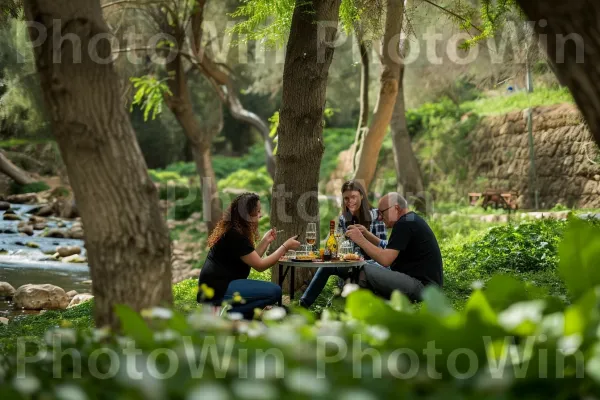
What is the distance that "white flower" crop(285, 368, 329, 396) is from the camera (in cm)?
214

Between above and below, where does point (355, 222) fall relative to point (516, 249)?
above

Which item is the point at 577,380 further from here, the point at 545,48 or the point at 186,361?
the point at 545,48

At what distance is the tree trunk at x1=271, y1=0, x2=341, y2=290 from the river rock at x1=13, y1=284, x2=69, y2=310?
4.74 meters

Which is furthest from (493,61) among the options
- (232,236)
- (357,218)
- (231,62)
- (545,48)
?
(545,48)

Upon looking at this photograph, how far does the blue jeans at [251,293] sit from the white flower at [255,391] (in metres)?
4.56

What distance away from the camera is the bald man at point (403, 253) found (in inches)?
283

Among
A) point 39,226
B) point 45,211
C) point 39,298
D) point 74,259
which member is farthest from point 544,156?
point 45,211

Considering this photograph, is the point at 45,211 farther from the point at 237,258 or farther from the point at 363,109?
the point at 237,258

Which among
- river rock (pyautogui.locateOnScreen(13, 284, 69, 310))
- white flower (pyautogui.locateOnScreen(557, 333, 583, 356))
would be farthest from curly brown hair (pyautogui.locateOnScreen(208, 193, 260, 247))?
river rock (pyautogui.locateOnScreen(13, 284, 69, 310))

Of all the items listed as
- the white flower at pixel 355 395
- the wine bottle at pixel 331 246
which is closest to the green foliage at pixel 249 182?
the wine bottle at pixel 331 246

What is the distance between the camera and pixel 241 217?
6.73 metres

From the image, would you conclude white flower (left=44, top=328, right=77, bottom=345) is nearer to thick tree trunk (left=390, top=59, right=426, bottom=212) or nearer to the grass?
thick tree trunk (left=390, top=59, right=426, bottom=212)

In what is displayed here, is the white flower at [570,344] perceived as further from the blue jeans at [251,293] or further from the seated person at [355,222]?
the seated person at [355,222]

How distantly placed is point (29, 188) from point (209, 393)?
2666 centimetres
